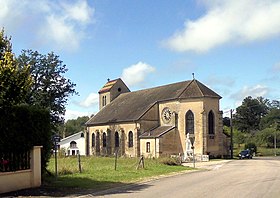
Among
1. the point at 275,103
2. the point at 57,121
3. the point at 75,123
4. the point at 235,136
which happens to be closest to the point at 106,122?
the point at 57,121

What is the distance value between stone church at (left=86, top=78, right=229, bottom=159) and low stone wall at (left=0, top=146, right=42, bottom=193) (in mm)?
37319

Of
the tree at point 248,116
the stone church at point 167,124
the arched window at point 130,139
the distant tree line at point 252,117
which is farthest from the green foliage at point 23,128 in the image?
the tree at point 248,116

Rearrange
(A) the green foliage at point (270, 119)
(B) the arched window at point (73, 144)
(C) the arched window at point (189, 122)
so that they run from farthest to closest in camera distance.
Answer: (A) the green foliage at point (270, 119) < (B) the arched window at point (73, 144) < (C) the arched window at point (189, 122)

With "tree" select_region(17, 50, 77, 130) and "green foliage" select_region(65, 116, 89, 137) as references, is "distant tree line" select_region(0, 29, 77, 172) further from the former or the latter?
"green foliage" select_region(65, 116, 89, 137)

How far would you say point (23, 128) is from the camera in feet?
59.2

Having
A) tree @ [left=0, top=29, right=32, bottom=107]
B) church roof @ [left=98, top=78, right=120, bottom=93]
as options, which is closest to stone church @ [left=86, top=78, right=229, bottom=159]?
church roof @ [left=98, top=78, right=120, bottom=93]

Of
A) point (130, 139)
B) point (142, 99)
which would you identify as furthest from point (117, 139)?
point (142, 99)

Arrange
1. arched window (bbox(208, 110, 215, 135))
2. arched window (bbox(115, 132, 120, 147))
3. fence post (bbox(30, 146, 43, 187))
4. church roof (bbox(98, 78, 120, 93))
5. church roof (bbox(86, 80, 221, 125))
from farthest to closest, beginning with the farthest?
1. church roof (bbox(98, 78, 120, 93))
2. arched window (bbox(115, 132, 120, 147))
3. church roof (bbox(86, 80, 221, 125))
4. arched window (bbox(208, 110, 215, 135))
5. fence post (bbox(30, 146, 43, 187))

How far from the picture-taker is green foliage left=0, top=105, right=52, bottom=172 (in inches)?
667

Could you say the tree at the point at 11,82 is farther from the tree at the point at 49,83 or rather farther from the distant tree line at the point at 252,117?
the distant tree line at the point at 252,117

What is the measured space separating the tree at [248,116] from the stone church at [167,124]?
66.1 meters

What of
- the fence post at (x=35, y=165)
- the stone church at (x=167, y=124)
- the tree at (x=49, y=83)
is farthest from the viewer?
the stone church at (x=167, y=124)

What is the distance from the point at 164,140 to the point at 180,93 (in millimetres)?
7647

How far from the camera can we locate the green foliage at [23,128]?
55.6 feet
